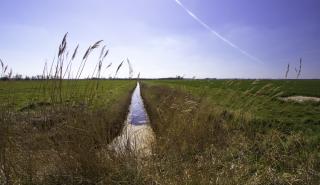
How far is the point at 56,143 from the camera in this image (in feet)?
16.8

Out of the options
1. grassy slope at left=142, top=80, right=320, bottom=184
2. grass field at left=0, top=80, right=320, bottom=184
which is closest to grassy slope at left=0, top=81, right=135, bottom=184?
grass field at left=0, top=80, right=320, bottom=184

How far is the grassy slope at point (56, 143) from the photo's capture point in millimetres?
4648

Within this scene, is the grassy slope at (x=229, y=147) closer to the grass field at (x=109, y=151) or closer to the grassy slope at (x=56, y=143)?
the grass field at (x=109, y=151)

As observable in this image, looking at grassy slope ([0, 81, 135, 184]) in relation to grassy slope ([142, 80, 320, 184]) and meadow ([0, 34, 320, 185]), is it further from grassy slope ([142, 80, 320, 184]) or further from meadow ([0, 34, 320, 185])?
grassy slope ([142, 80, 320, 184])

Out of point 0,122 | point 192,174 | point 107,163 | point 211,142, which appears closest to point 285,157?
point 211,142

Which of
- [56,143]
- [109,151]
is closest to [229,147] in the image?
[109,151]

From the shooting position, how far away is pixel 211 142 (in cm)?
658

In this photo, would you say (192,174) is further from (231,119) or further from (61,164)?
(231,119)

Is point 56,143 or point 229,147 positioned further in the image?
point 229,147

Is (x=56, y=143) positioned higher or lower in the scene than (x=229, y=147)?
higher

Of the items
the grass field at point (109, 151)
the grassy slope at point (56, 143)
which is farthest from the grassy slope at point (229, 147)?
the grassy slope at point (56, 143)

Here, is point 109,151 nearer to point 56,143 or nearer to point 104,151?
point 104,151

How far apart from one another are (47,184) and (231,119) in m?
4.41

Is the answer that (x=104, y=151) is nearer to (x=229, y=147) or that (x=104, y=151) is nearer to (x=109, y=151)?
(x=109, y=151)
